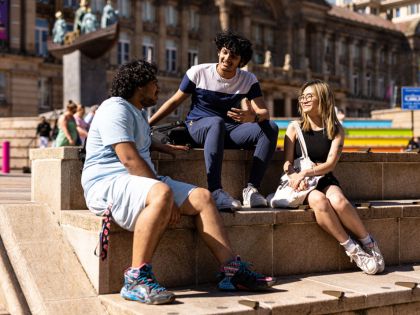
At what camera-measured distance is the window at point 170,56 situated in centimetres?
5094

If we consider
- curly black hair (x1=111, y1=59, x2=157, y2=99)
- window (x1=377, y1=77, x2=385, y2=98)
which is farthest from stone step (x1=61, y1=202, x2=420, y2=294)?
window (x1=377, y1=77, x2=385, y2=98)

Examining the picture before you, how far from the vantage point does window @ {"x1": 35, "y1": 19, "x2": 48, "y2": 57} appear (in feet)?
139

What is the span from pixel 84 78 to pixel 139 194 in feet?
60.0

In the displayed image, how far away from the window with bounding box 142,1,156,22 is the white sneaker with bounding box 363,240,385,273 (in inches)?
1828

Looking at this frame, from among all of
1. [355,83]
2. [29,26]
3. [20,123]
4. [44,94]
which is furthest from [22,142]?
[355,83]

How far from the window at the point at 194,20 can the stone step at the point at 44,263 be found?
48802mm

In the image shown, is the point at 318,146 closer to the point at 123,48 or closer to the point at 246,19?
the point at 123,48

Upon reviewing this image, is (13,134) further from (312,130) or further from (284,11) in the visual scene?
(284,11)

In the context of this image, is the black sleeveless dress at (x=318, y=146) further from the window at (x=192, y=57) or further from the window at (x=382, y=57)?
the window at (x=382, y=57)

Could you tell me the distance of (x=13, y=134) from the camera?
68.9 feet

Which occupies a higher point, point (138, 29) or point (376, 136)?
point (138, 29)

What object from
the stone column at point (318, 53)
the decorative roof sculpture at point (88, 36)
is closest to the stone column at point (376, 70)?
the stone column at point (318, 53)

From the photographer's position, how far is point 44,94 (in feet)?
137

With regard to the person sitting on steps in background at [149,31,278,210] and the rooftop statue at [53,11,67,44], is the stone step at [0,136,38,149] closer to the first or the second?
the rooftop statue at [53,11,67,44]
